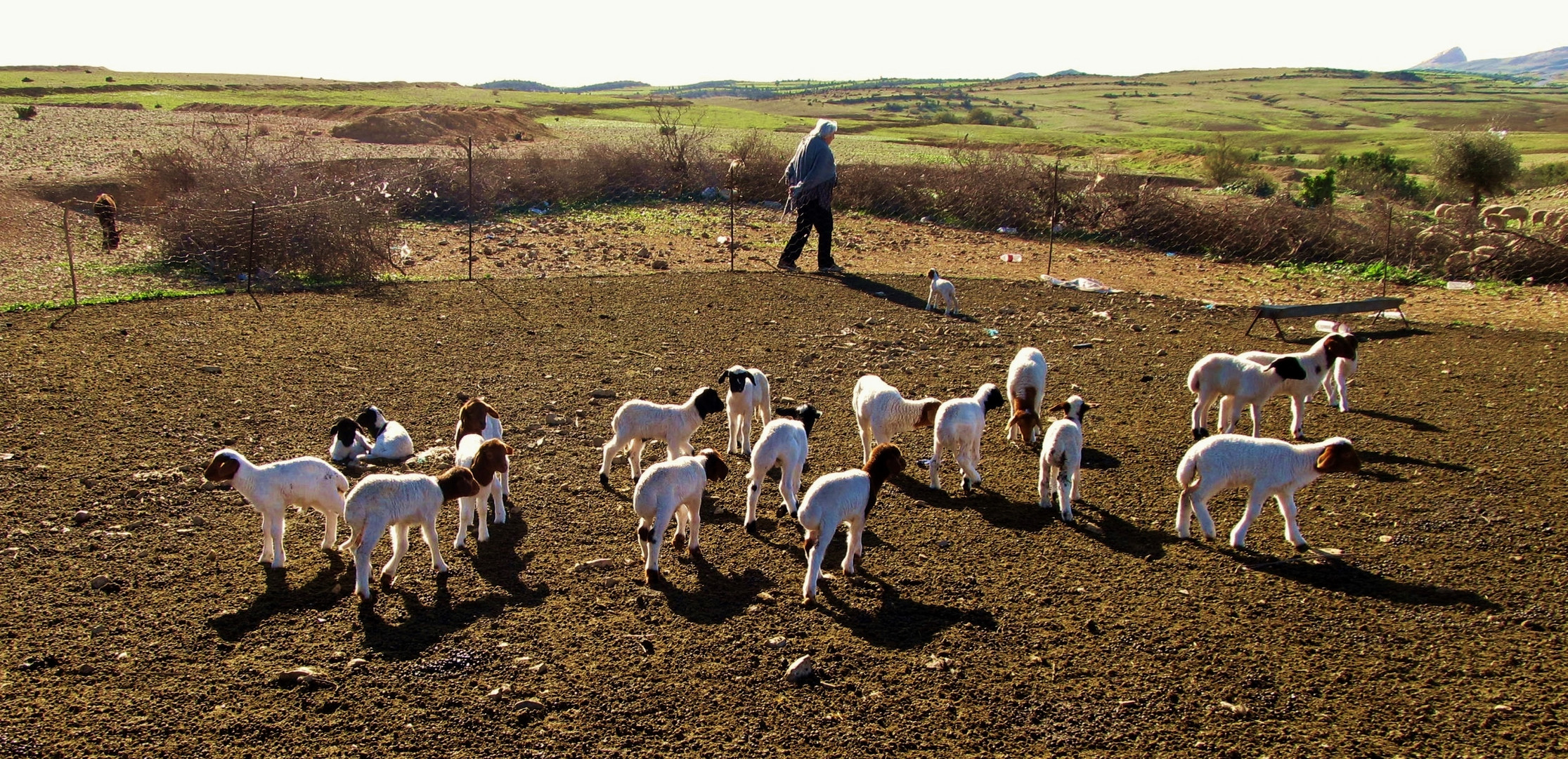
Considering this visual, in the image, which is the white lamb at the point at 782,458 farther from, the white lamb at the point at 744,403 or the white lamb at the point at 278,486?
Answer: the white lamb at the point at 278,486

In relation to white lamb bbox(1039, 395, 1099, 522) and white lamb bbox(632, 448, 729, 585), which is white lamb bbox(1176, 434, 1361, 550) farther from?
white lamb bbox(632, 448, 729, 585)

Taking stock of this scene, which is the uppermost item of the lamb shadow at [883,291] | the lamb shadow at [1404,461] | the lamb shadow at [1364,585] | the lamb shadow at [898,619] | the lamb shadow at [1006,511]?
the lamb shadow at [883,291]

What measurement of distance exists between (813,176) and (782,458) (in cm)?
1167

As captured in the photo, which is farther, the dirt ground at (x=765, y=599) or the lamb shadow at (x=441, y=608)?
the lamb shadow at (x=441, y=608)

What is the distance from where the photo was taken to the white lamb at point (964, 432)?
8.54m

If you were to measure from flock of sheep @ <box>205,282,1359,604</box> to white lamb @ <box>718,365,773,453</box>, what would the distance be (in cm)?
2

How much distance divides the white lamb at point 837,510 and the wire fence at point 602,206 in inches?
470

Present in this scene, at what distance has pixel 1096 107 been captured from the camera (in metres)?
117

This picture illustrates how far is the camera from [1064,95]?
138 meters

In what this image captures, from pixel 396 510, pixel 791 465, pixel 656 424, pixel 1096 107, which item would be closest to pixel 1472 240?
pixel 791 465

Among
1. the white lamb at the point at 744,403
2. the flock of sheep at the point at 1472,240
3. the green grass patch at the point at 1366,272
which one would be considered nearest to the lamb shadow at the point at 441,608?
the white lamb at the point at 744,403

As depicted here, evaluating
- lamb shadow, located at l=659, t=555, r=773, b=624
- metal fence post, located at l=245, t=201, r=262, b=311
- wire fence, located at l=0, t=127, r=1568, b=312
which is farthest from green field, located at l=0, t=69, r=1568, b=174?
lamb shadow, located at l=659, t=555, r=773, b=624

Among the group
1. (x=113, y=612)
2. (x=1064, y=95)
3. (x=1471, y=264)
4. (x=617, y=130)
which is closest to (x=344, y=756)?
(x=113, y=612)

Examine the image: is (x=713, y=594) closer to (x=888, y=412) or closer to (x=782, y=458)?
(x=782, y=458)
